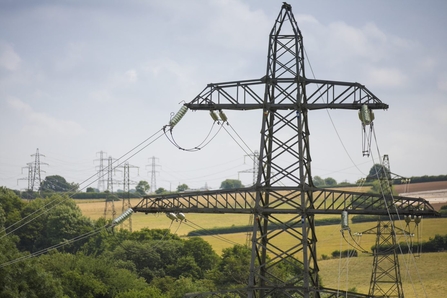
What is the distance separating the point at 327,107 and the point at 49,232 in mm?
108392

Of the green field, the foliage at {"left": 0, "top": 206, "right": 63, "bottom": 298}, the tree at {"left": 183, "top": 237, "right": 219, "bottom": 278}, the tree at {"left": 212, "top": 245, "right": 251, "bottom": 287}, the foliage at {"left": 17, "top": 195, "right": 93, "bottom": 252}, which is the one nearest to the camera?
the foliage at {"left": 0, "top": 206, "right": 63, "bottom": 298}

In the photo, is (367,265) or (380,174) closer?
(380,174)

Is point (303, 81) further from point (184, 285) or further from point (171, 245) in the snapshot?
point (171, 245)

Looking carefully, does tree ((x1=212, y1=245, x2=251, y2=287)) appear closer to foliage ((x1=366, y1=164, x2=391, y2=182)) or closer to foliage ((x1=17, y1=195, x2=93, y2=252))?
foliage ((x1=366, y1=164, x2=391, y2=182))

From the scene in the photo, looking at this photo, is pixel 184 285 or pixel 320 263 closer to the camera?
pixel 184 285

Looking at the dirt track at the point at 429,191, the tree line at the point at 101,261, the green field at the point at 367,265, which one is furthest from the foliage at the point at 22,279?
the dirt track at the point at 429,191

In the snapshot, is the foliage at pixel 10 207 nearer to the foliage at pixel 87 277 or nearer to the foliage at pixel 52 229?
the foliage at pixel 52 229

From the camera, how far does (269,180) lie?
30.8m

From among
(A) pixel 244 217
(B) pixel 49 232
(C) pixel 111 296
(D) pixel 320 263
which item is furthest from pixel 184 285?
(B) pixel 49 232

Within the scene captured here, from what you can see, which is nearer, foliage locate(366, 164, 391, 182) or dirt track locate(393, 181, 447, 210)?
foliage locate(366, 164, 391, 182)

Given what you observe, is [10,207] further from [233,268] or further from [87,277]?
[87,277]

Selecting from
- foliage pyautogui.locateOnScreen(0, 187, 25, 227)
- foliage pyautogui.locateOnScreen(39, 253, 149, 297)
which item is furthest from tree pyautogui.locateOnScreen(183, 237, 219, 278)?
foliage pyautogui.locateOnScreen(0, 187, 25, 227)

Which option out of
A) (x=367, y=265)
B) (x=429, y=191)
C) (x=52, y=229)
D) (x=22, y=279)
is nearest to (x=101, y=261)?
(x=22, y=279)

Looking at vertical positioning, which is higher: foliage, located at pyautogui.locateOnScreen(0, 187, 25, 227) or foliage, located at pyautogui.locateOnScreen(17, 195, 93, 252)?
foliage, located at pyautogui.locateOnScreen(0, 187, 25, 227)
